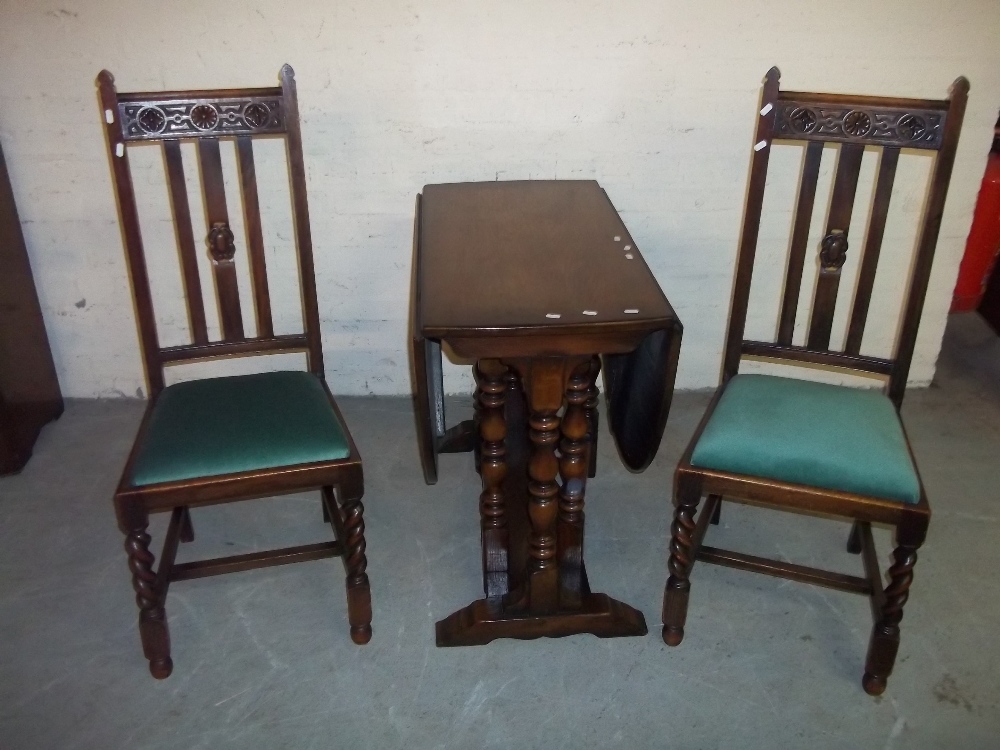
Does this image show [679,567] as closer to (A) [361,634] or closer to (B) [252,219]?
(A) [361,634]

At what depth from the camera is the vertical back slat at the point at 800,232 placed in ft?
6.23

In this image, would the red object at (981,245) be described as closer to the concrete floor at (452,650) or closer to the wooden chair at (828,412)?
the concrete floor at (452,650)

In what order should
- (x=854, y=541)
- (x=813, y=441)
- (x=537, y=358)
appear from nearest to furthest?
(x=537, y=358) → (x=813, y=441) → (x=854, y=541)

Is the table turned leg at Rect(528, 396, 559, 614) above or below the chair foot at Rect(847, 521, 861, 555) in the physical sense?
above

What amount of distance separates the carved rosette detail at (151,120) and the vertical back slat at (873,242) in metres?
1.55

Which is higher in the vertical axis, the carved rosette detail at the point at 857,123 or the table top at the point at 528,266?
the carved rosette detail at the point at 857,123

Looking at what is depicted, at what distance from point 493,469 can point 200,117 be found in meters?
0.99

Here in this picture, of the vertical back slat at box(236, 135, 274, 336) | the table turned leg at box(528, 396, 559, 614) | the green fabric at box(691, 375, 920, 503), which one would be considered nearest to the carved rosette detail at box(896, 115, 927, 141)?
the green fabric at box(691, 375, 920, 503)

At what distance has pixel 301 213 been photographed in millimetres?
1963

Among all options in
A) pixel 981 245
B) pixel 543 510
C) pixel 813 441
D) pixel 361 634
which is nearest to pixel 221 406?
pixel 361 634

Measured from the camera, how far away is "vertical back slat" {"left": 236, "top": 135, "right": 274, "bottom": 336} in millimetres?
1917

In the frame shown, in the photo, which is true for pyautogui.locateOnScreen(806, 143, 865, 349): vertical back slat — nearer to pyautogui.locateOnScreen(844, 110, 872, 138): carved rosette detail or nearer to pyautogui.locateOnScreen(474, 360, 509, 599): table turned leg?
pyautogui.locateOnScreen(844, 110, 872, 138): carved rosette detail

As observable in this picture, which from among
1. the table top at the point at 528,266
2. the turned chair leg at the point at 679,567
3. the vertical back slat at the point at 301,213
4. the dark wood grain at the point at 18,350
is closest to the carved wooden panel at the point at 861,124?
the table top at the point at 528,266

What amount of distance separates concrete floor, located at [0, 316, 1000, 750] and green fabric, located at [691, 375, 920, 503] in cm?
47
